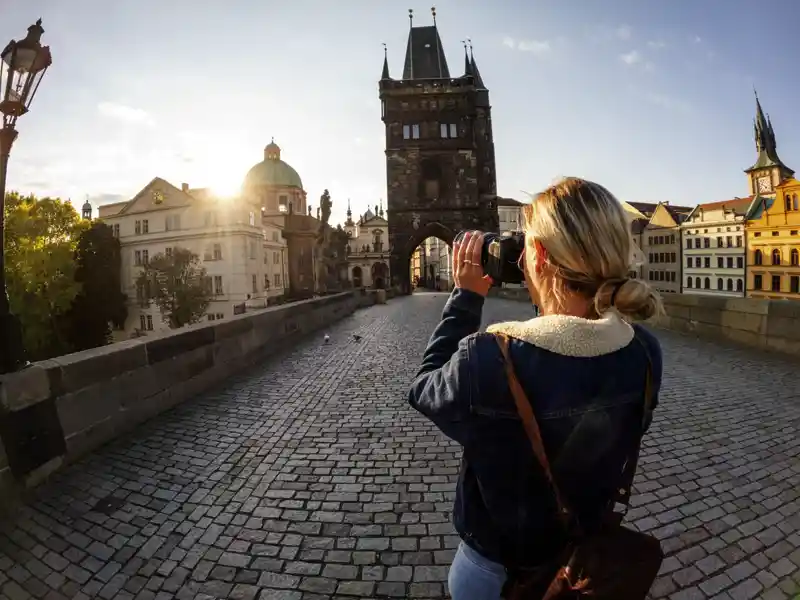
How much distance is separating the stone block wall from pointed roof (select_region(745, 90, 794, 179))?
78.8m

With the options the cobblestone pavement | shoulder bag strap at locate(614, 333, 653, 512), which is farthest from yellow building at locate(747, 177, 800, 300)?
shoulder bag strap at locate(614, 333, 653, 512)

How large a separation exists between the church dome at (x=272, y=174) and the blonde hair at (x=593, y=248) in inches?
2737

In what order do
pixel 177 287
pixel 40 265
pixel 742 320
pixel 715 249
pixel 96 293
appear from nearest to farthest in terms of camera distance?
pixel 742 320, pixel 40 265, pixel 177 287, pixel 96 293, pixel 715 249

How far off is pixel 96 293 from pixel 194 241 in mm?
9209

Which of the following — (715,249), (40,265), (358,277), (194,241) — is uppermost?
(194,241)

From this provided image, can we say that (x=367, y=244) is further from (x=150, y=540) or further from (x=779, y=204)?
(x=150, y=540)

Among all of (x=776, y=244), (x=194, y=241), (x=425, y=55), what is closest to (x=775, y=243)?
(x=776, y=244)

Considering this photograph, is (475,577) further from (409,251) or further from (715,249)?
(715,249)

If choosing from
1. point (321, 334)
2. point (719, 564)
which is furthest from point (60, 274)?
point (719, 564)

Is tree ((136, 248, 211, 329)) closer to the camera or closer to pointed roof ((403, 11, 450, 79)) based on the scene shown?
pointed roof ((403, 11, 450, 79))

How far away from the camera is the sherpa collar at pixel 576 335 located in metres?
1.07

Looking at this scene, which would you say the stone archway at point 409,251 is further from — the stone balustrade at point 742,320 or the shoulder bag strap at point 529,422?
the shoulder bag strap at point 529,422

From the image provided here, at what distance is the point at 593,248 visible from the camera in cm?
112

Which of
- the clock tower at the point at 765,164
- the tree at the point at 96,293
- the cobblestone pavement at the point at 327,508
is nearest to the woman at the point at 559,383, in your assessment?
the cobblestone pavement at the point at 327,508
